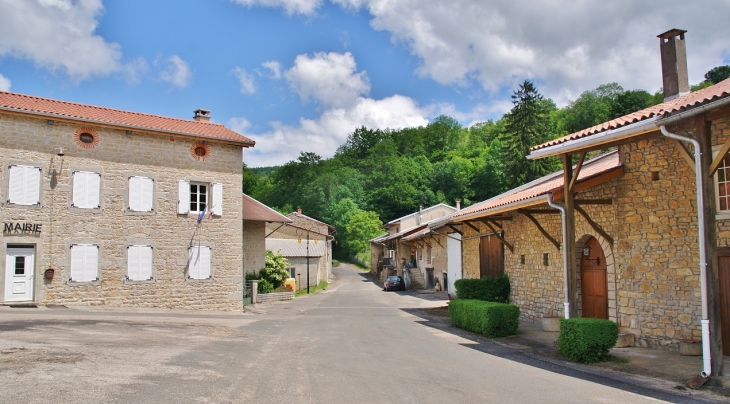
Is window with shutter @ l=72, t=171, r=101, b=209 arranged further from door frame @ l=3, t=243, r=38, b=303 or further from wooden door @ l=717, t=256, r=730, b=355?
wooden door @ l=717, t=256, r=730, b=355

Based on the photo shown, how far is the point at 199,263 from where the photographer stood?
19047 millimetres

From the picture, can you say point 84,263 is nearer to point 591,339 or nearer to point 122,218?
point 122,218

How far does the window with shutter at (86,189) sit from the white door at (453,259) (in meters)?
15.3

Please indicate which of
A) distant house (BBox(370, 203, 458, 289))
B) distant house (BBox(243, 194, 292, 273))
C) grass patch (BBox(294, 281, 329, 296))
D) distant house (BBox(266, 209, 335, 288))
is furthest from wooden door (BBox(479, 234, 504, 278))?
distant house (BBox(266, 209, 335, 288))

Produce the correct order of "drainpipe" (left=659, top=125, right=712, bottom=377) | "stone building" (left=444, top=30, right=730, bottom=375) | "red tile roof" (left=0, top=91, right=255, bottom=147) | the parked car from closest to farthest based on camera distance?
"drainpipe" (left=659, top=125, right=712, bottom=377), "stone building" (left=444, top=30, right=730, bottom=375), "red tile roof" (left=0, top=91, right=255, bottom=147), the parked car

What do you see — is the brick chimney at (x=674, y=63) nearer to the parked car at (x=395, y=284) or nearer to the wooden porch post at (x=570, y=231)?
the wooden porch post at (x=570, y=231)

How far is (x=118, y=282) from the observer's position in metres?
17.4

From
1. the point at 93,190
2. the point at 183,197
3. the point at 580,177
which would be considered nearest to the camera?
the point at 580,177

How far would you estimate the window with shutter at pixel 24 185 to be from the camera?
1560cm

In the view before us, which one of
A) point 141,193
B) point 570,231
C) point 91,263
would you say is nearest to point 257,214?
point 141,193

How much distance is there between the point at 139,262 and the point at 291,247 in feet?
63.8

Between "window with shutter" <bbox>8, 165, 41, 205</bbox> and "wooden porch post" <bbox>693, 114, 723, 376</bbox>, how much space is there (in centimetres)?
1720

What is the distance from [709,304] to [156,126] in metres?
16.9

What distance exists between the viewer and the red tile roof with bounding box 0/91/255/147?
16.1 meters
